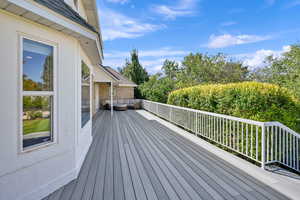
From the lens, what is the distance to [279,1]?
31.9 feet

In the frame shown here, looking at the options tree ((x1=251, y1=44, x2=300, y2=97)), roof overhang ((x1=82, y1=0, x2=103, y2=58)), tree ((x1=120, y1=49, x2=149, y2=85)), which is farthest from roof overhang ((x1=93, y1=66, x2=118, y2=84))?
tree ((x1=120, y1=49, x2=149, y2=85))

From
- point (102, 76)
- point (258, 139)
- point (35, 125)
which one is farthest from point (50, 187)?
point (102, 76)

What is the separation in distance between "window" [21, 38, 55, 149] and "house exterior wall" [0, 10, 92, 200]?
95 millimetres

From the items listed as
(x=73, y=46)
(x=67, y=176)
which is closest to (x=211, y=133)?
(x=67, y=176)

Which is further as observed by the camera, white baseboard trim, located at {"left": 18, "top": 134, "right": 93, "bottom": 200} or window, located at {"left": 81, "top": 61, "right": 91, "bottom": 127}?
window, located at {"left": 81, "top": 61, "right": 91, "bottom": 127}

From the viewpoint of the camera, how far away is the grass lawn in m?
2.17

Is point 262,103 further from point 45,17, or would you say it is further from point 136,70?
point 136,70

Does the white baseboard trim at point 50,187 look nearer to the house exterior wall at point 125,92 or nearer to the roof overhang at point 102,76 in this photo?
the roof overhang at point 102,76

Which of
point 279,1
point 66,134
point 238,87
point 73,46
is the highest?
point 279,1

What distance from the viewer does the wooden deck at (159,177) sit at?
2338mm

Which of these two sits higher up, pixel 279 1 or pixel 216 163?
pixel 279 1

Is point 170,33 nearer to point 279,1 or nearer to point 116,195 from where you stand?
point 279,1

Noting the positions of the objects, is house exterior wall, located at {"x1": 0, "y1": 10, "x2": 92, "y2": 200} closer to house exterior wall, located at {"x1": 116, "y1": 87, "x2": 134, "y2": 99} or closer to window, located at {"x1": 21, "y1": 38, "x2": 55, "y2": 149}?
window, located at {"x1": 21, "y1": 38, "x2": 55, "y2": 149}

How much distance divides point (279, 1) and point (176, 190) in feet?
43.1
